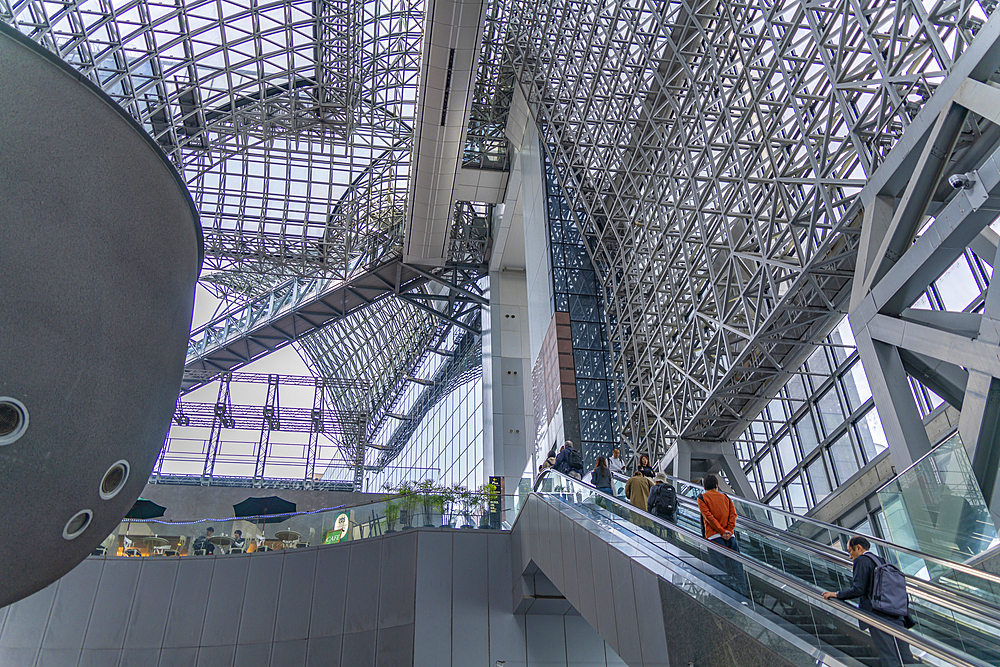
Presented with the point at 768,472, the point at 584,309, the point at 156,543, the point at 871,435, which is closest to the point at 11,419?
the point at 156,543

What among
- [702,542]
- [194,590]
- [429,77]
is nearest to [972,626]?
[702,542]

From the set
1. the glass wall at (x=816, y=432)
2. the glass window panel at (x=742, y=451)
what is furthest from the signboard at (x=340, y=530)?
the glass window panel at (x=742, y=451)

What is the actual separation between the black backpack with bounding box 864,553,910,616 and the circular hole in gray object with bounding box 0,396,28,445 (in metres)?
6.54

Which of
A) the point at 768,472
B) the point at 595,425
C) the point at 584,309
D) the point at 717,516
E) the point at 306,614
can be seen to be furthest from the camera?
the point at 584,309

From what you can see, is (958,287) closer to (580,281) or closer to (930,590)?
(930,590)

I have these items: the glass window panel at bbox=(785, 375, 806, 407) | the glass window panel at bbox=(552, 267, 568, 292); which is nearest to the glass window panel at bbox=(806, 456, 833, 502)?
the glass window panel at bbox=(785, 375, 806, 407)

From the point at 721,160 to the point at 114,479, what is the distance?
14.5 metres

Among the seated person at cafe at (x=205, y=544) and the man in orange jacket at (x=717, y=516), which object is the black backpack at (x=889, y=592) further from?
the seated person at cafe at (x=205, y=544)

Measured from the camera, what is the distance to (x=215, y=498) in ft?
99.6

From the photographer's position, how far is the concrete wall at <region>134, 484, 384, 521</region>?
29.2 meters

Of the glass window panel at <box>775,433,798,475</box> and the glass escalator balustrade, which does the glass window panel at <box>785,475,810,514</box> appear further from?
the glass escalator balustrade

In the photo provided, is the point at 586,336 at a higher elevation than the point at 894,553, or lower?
higher

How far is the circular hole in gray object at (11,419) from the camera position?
5.79 meters

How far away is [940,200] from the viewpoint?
1118 centimetres
